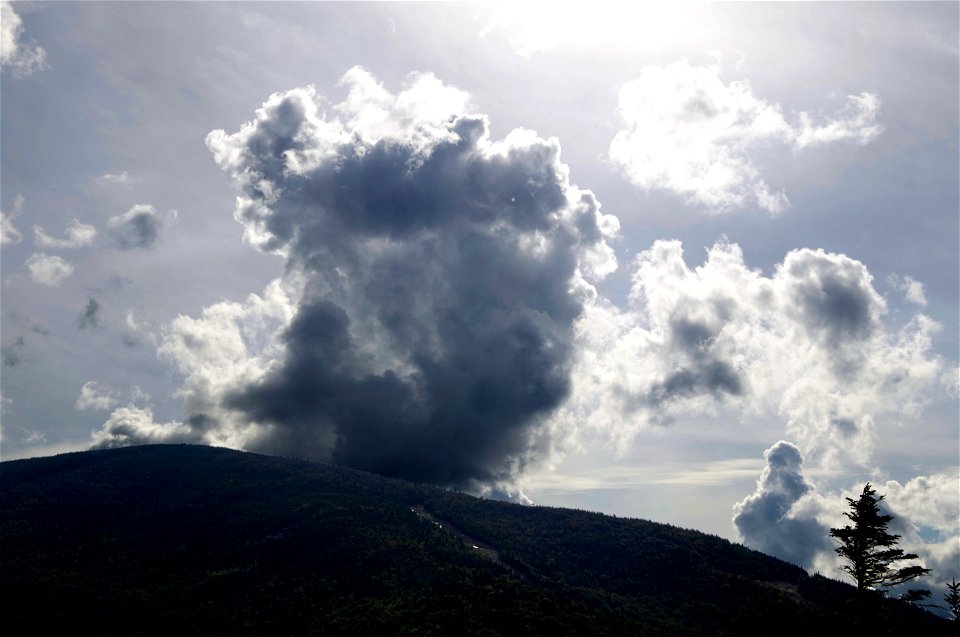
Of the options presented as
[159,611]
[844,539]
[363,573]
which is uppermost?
[844,539]

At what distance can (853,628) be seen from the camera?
8288 cm

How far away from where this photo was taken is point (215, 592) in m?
195

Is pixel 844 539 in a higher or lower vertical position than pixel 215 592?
higher

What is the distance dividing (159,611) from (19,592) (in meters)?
34.6

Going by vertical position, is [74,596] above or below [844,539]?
below

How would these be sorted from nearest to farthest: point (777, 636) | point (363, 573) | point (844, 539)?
point (844, 539)
point (777, 636)
point (363, 573)

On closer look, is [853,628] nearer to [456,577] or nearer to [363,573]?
[456,577]

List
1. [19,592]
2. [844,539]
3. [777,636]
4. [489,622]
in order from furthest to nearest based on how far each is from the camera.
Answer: [777,636], [19,592], [489,622], [844,539]

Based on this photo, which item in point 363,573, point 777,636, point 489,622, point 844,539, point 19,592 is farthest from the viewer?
point 363,573

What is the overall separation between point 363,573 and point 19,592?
89.8 m

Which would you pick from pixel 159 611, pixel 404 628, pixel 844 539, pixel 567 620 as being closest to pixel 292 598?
pixel 159 611

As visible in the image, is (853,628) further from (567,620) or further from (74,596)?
(74,596)

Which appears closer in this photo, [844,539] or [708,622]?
[844,539]

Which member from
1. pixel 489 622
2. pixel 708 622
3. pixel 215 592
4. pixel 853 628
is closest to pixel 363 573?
pixel 215 592
